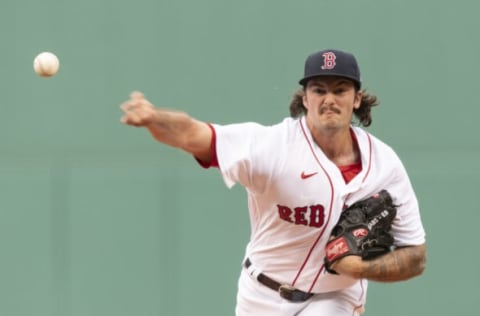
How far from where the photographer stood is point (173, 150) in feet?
25.5

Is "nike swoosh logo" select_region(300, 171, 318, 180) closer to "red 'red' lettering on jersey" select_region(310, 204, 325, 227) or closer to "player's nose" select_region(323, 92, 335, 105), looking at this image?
"red 'red' lettering on jersey" select_region(310, 204, 325, 227)

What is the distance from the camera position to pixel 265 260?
560 cm

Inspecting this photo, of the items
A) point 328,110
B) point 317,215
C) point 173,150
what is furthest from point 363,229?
point 173,150

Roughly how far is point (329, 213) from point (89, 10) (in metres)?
3.20

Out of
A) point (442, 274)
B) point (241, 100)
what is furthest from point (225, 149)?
point (442, 274)

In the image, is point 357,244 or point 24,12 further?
point 24,12

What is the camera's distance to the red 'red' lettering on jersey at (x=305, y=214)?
5.30 meters

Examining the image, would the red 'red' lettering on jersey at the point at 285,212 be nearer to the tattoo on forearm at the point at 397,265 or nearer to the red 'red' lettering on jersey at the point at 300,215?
the red 'red' lettering on jersey at the point at 300,215

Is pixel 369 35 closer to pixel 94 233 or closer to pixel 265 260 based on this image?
pixel 94 233

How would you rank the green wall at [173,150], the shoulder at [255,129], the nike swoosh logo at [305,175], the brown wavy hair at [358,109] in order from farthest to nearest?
the green wall at [173,150] < the brown wavy hair at [358,109] < the nike swoosh logo at [305,175] < the shoulder at [255,129]

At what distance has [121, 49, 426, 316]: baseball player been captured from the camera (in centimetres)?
515

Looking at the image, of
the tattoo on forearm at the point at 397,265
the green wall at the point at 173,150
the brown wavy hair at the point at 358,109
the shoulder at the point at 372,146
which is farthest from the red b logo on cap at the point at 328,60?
the green wall at the point at 173,150

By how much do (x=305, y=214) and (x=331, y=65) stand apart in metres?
0.71

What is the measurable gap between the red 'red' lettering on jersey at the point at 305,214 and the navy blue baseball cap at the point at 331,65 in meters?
0.63
